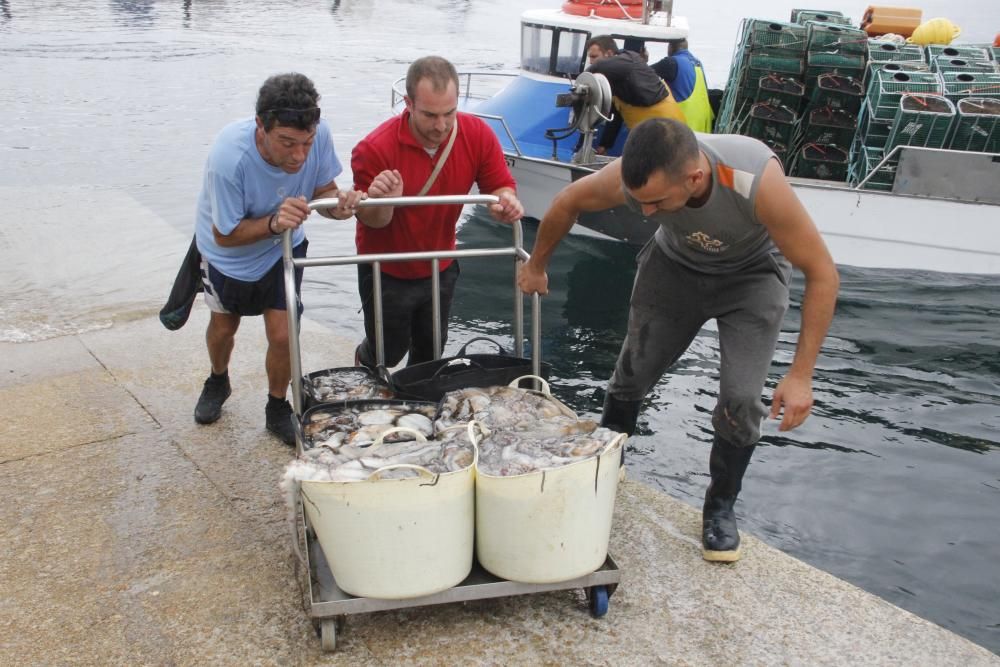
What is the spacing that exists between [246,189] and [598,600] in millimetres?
2202

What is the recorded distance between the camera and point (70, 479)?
3836 millimetres

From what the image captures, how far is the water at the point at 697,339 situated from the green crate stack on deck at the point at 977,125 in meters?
1.71

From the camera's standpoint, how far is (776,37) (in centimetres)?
1073

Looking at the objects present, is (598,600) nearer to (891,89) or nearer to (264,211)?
(264,211)

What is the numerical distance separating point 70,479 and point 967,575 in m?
4.77

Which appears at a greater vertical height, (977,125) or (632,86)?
(632,86)

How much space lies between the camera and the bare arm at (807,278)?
9.60 feet

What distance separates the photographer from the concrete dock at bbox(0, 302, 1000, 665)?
2854mm

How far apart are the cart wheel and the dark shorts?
5.52ft

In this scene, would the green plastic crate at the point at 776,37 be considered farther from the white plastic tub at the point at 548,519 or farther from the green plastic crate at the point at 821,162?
the white plastic tub at the point at 548,519

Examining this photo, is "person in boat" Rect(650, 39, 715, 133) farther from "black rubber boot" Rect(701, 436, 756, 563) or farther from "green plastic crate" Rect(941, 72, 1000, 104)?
Answer: "black rubber boot" Rect(701, 436, 756, 563)

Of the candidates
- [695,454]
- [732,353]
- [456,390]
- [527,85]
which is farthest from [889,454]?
[527,85]

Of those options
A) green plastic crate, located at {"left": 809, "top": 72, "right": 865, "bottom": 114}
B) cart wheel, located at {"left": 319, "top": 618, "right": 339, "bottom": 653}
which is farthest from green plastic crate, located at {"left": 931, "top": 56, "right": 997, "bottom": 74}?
cart wheel, located at {"left": 319, "top": 618, "right": 339, "bottom": 653}

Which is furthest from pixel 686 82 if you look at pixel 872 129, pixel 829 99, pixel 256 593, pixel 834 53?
pixel 256 593
